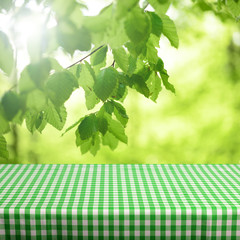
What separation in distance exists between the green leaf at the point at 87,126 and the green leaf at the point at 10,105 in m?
0.45

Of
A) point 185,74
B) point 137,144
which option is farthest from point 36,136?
point 185,74

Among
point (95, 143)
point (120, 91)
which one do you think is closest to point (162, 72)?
point (120, 91)

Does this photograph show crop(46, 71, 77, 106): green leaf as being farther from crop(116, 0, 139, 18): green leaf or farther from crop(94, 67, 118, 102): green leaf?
crop(116, 0, 139, 18): green leaf

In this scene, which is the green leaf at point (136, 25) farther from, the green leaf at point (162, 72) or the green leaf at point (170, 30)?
the green leaf at point (162, 72)

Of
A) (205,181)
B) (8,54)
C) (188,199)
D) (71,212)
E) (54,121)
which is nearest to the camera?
(8,54)

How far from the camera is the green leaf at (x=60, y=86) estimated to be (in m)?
0.92

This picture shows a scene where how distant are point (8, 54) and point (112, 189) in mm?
1078

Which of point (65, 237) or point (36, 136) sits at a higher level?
point (65, 237)

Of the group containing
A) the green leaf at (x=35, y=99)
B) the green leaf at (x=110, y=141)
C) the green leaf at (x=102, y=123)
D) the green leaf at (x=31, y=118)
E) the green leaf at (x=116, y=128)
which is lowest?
the green leaf at (x=110, y=141)

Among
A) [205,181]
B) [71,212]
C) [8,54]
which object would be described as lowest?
[71,212]

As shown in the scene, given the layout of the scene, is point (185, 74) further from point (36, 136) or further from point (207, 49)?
point (36, 136)

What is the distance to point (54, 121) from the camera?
1208 mm

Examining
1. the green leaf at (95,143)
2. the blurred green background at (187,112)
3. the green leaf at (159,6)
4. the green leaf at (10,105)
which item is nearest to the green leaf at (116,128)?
the green leaf at (95,143)

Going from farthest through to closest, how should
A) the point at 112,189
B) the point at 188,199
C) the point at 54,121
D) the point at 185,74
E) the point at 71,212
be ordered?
1. the point at 185,74
2. the point at 112,189
3. the point at 188,199
4. the point at 71,212
5. the point at 54,121
